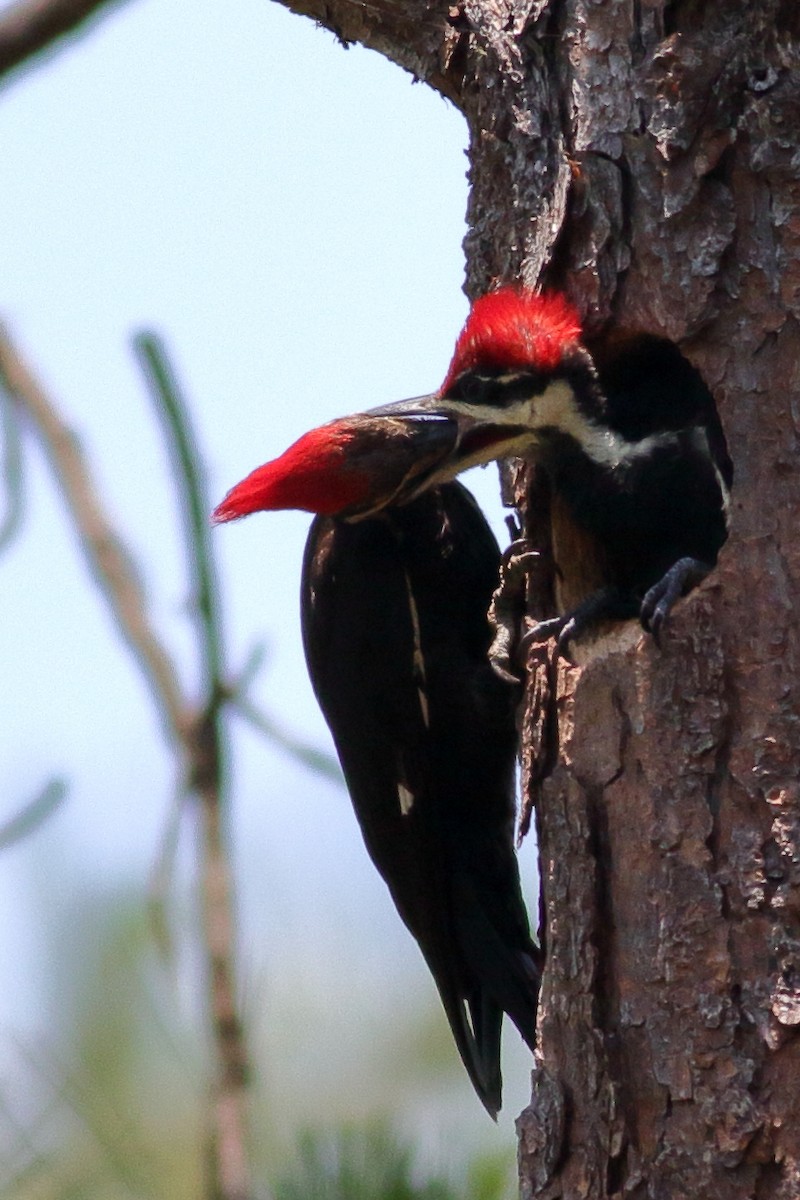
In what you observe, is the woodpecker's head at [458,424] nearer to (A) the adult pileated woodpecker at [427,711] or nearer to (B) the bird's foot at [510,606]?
(B) the bird's foot at [510,606]

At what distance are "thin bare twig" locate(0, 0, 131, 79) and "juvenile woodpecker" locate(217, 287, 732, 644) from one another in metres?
0.67

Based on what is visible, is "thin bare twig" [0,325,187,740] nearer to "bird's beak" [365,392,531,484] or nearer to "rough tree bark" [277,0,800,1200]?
"bird's beak" [365,392,531,484]

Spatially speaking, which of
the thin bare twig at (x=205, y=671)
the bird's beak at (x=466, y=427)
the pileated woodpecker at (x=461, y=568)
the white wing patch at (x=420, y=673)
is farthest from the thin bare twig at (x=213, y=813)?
the white wing patch at (x=420, y=673)

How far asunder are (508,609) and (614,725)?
60 centimetres

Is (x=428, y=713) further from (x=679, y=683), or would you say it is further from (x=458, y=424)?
(x=679, y=683)

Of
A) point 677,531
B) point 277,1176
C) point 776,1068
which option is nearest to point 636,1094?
point 776,1068

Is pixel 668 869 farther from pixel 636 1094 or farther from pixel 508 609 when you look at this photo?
pixel 508 609

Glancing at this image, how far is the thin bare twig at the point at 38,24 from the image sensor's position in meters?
2.24

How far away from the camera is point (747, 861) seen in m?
1.92

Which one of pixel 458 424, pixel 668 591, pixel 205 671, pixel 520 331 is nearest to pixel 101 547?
pixel 205 671

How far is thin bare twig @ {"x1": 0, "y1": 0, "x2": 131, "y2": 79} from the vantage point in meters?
2.24

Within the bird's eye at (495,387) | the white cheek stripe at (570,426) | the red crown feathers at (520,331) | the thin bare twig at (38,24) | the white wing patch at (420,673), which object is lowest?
the white wing patch at (420,673)

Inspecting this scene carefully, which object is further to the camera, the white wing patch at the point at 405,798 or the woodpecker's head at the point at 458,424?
the white wing patch at the point at 405,798

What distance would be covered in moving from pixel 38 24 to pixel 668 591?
119cm
